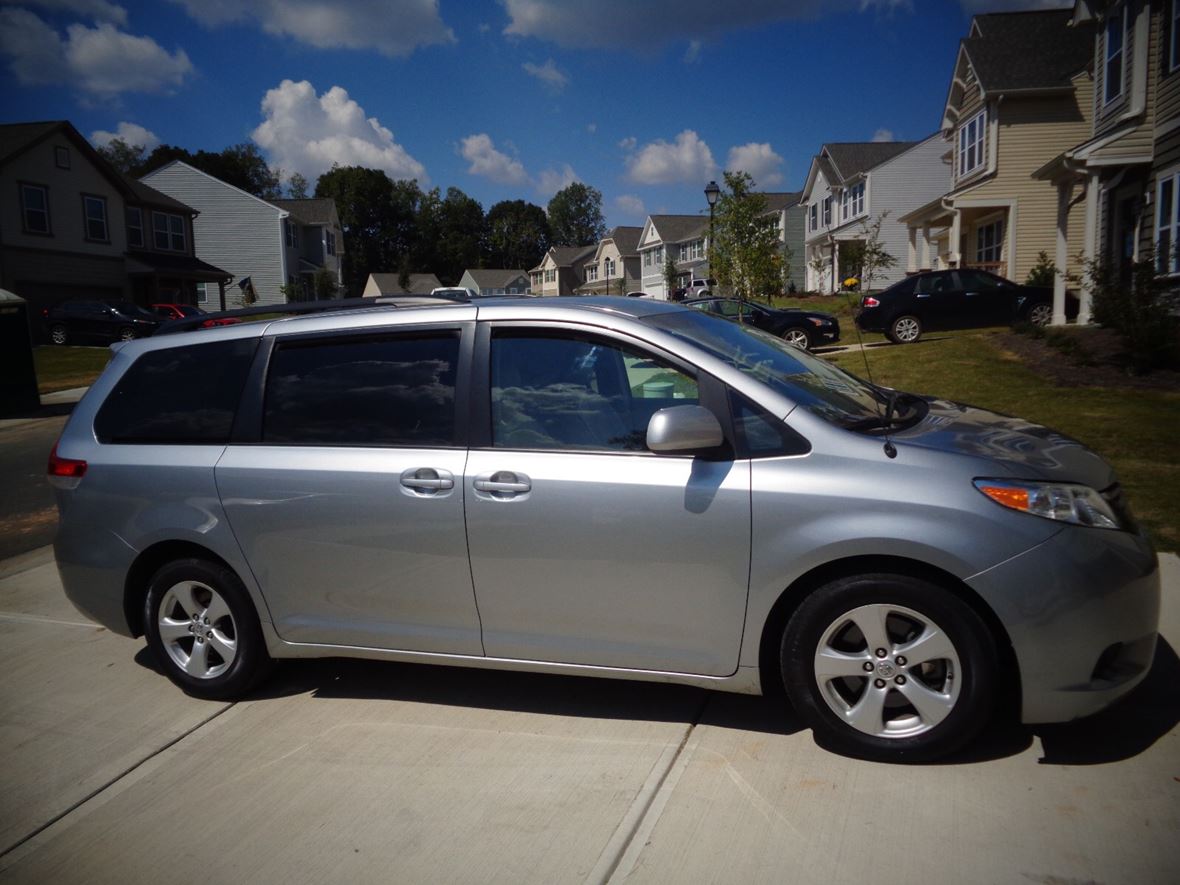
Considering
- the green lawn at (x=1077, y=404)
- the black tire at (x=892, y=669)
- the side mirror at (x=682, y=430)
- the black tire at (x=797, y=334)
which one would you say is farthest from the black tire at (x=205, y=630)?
the black tire at (x=797, y=334)

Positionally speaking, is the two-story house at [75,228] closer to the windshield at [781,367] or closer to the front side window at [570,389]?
the front side window at [570,389]

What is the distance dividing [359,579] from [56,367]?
2561 centimetres

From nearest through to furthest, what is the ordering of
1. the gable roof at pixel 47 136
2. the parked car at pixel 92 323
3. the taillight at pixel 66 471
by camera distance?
the taillight at pixel 66 471, the parked car at pixel 92 323, the gable roof at pixel 47 136

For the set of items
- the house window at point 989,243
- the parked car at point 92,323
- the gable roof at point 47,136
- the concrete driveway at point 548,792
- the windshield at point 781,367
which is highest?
the gable roof at point 47,136

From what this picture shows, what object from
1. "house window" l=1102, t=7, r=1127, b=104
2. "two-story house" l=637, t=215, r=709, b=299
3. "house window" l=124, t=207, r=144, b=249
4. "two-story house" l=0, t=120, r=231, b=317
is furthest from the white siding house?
"house window" l=1102, t=7, r=1127, b=104

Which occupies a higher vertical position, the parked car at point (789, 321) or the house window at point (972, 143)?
the house window at point (972, 143)

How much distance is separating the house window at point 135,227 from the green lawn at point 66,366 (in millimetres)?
11538

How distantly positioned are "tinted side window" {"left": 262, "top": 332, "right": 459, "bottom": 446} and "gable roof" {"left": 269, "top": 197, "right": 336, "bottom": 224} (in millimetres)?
55325

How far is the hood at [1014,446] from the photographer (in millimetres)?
3447

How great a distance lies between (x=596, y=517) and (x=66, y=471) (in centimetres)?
283

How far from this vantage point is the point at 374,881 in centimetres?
306

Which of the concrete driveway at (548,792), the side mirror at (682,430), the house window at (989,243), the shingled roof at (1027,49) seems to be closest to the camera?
the concrete driveway at (548,792)

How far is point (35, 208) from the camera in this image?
111 ft

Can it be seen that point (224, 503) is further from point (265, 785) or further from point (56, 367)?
point (56, 367)
